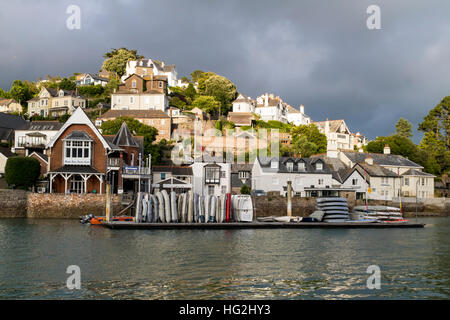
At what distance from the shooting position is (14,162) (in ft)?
176

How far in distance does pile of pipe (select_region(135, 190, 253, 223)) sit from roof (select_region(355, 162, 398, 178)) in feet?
101

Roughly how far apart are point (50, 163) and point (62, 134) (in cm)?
390

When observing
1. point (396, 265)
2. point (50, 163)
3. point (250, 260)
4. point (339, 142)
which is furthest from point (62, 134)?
point (339, 142)

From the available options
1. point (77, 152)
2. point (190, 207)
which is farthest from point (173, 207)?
point (77, 152)

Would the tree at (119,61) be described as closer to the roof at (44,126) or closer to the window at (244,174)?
the roof at (44,126)

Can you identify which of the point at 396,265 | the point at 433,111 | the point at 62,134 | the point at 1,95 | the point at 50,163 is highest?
the point at 1,95

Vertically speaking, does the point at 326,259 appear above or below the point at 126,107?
below

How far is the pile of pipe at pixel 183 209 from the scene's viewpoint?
152 ft

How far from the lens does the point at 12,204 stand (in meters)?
50.8

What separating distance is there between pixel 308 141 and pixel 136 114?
36.8m

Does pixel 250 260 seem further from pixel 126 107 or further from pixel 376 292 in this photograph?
pixel 126 107

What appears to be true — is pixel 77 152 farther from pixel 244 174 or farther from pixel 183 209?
pixel 244 174

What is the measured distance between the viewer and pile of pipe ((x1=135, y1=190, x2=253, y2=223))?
46.2 meters
